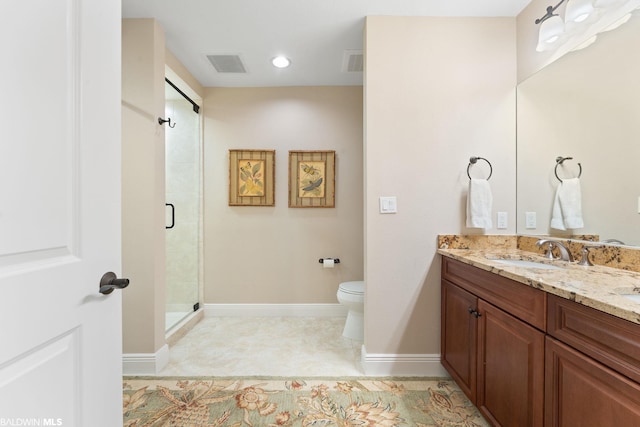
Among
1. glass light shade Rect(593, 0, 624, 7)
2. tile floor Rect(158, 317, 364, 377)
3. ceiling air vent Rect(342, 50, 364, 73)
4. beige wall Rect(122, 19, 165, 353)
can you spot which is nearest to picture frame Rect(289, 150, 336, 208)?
ceiling air vent Rect(342, 50, 364, 73)

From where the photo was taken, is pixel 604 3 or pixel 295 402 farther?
pixel 295 402

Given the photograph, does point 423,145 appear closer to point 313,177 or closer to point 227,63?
point 313,177

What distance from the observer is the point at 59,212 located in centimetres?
72

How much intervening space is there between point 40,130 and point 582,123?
2.30 metres

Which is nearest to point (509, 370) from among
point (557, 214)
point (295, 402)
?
point (557, 214)

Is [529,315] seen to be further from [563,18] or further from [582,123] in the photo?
[563,18]

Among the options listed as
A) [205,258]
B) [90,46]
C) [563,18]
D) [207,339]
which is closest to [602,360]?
[90,46]

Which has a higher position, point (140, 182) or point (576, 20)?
point (576, 20)

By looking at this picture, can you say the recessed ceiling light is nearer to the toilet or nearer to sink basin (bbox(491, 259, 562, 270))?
the toilet

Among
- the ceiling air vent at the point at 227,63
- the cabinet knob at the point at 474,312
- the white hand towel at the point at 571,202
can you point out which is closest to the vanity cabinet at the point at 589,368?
the cabinet knob at the point at 474,312

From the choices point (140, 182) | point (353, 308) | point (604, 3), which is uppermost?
point (604, 3)

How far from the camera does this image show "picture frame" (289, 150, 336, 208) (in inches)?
124

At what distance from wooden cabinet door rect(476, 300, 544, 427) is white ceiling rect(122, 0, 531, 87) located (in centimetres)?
194

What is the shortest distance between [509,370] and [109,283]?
1595mm
